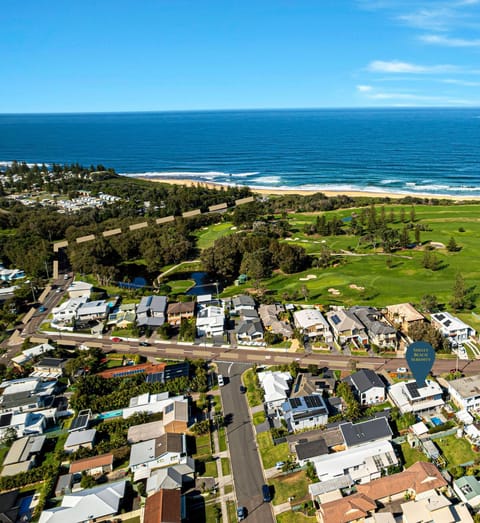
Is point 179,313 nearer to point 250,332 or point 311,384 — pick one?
point 250,332

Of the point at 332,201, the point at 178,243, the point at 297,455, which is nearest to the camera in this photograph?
the point at 297,455

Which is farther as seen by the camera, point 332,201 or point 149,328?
point 332,201

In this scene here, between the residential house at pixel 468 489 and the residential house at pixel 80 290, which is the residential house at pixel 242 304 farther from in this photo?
the residential house at pixel 468 489

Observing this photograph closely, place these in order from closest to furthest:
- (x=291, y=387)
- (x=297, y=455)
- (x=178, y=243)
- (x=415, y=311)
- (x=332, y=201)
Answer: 1. (x=297, y=455)
2. (x=291, y=387)
3. (x=415, y=311)
4. (x=178, y=243)
5. (x=332, y=201)

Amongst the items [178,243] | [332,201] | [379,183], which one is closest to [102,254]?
[178,243]

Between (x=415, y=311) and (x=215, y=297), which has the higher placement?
(x=415, y=311)

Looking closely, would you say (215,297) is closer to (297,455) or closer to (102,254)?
(102,254)

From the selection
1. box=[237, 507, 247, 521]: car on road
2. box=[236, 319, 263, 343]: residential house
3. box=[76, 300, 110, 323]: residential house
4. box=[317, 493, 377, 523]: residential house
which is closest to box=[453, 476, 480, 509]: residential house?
box=[317, 493, 377, 523]: residential house
